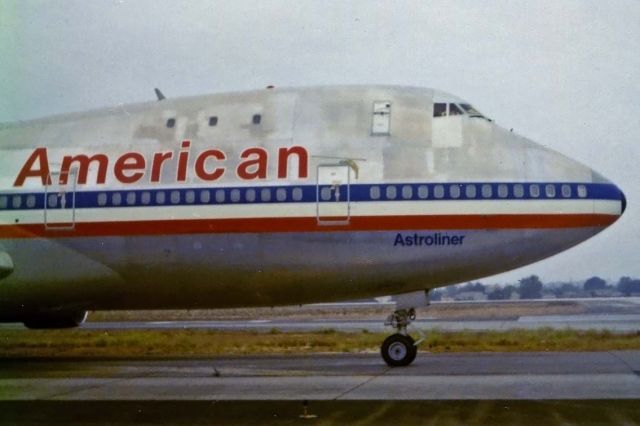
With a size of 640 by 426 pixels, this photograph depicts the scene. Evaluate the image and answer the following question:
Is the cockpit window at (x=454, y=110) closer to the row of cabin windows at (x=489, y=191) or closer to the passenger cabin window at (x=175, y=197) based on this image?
the row of cabin windows at (x=489, y=191)

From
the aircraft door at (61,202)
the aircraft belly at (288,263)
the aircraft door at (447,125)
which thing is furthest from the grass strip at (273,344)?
the aircraft door at (447,125)

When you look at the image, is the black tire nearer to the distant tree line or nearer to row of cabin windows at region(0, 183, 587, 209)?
row of cabin windows at region(0, 183, 587, 209)

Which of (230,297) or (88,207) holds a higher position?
(88,207)

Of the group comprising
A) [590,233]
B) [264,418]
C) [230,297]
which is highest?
[590,233]

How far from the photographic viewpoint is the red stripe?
16094 millimetres

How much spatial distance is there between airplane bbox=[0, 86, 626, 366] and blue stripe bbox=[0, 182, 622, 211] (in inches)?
1.1

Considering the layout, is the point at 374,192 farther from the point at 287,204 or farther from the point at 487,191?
the point at 487,191

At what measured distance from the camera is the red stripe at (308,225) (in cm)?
1609

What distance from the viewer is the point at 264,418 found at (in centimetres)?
1038

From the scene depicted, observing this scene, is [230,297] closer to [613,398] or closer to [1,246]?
[1,246]

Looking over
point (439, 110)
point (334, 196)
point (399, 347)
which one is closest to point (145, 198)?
point (334, 196)

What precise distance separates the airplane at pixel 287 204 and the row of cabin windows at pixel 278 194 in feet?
0.09

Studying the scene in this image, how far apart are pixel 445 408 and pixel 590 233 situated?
6.79 m

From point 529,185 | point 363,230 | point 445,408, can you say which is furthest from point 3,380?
point 529,185
